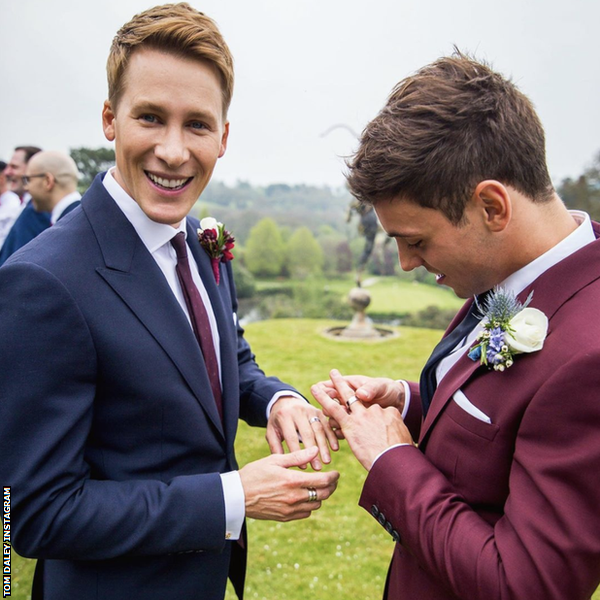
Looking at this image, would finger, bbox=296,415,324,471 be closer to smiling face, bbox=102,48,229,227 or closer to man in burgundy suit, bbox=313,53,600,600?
man in burgundy suit, bbox=313,53,600,600

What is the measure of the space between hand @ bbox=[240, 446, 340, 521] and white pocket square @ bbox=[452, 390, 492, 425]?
583 mm

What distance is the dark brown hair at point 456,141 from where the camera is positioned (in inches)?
60.4

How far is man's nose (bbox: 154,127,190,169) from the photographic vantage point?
1796 mm

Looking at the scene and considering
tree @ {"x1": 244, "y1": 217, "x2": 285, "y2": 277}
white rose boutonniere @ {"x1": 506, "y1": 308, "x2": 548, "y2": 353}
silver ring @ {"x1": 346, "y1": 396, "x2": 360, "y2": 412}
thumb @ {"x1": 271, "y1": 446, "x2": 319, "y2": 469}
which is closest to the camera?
white rose boutonniere @ {"x1": 506, "y1": 308, "x2": 548, "y2": 353}

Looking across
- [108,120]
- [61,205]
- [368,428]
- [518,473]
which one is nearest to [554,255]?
[518,473]

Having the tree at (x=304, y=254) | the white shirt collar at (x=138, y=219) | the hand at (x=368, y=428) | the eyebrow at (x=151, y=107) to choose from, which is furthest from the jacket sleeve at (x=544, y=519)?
the tree at (x=304, y=254)

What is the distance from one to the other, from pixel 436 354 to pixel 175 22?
1.44 metres

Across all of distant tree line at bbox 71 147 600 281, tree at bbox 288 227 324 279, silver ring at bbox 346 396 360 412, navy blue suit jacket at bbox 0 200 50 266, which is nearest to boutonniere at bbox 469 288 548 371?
silver ring at bbox 346 396 360 412

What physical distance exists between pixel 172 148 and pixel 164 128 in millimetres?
84

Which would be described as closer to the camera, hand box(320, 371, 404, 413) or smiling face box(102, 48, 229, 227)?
smiling face box(102, 48, 229, 227)

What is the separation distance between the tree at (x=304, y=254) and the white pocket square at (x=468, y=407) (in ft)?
45.4

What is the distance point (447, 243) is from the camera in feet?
5.45

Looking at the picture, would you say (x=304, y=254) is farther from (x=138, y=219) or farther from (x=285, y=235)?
(x=138, y=219)

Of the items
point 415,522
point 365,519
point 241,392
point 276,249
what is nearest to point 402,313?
point 276,249
